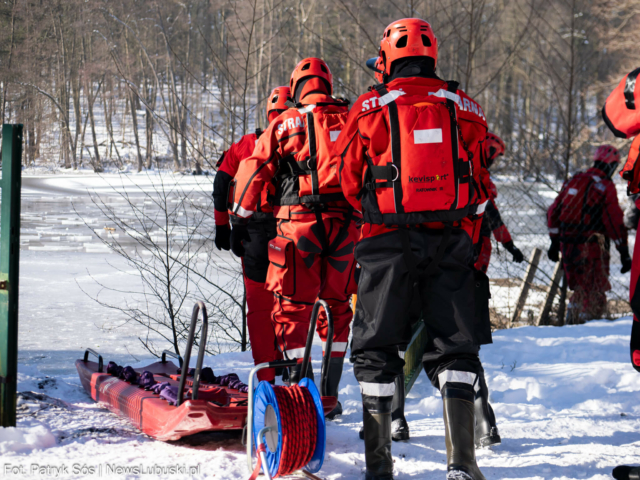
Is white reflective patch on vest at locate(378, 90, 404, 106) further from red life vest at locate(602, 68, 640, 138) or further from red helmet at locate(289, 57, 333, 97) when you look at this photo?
red helmet at locate(289, 57, 333, 97)

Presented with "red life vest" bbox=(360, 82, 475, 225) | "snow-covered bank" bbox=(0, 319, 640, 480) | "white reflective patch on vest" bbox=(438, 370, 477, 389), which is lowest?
"snow-covered bank" bbox=(0, 319, 640, 480)

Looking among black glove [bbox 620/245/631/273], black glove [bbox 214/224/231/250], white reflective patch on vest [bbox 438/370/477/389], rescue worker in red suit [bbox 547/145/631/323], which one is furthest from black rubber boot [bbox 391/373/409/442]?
rescue worker in red suit [bbox 547/145/631/323]

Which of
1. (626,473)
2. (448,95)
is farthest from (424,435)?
(448,95)

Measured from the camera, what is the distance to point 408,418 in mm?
3287

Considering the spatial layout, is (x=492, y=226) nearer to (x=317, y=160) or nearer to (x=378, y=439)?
(x=317, y=160)

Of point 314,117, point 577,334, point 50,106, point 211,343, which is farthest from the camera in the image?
point 211,343

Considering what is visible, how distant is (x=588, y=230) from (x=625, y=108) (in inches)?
173

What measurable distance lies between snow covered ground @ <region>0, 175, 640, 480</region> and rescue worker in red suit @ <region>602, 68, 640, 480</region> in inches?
21.5

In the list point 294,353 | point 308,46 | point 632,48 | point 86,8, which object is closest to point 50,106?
point 86,8

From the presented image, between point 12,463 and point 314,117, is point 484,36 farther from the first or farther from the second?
point 12,463

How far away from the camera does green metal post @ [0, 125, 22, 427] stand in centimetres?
262

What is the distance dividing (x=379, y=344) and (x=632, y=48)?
14097 mm

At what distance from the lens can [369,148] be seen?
2.33m

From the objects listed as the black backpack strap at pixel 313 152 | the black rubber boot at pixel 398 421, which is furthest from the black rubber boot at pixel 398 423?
the black backpack strap at pixel 313 152
